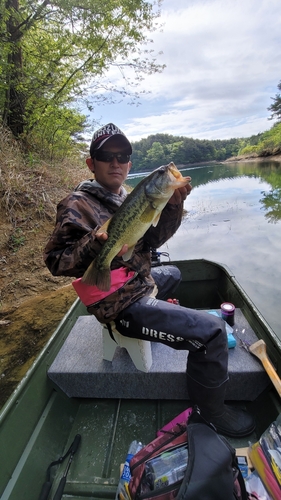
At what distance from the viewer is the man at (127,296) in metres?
1.73

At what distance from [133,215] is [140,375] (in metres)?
1.41

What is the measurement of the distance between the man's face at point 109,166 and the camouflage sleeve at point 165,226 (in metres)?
0.47

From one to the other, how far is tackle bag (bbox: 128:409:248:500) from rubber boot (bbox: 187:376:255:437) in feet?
0.93

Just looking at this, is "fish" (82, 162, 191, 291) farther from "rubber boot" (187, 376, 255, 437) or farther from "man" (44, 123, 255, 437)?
"rubber boot" (187, 376, 255, 437)

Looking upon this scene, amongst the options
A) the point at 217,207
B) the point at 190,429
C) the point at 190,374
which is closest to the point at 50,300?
the point at 190,374

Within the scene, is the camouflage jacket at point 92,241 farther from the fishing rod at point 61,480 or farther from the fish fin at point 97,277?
the fishing rod at point 61,480

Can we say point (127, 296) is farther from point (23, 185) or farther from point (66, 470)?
point (23, 185)

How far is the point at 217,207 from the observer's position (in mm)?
15906

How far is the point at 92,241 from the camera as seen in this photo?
1591 millimetres

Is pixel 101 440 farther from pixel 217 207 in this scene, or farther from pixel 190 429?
pixel 217 207

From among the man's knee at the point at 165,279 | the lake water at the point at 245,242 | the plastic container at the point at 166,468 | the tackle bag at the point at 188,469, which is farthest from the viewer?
the lake water at the point at 245,242

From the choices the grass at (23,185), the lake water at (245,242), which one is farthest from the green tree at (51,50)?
the lake water at (245,242)

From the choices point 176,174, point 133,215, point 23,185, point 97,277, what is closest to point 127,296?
point 97,277

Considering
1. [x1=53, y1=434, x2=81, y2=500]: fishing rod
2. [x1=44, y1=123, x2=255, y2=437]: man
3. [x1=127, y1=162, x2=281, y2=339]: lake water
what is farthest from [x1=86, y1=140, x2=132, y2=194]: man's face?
[x1=127, y1=162, x2=281, y2=339]: lake water
